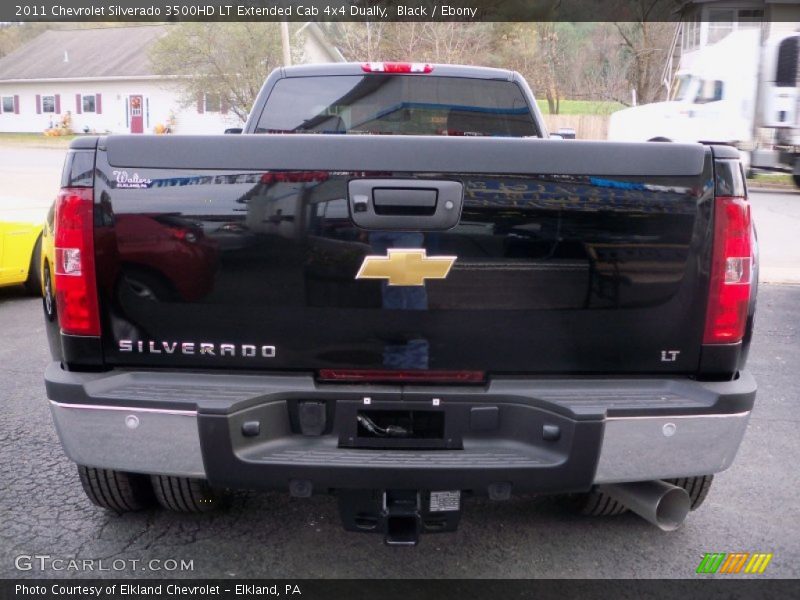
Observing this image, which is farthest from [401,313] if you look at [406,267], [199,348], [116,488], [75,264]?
[116,488]

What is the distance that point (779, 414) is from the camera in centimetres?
512

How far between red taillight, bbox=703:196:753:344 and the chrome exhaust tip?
60 centimetres

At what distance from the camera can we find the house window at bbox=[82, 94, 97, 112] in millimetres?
47719

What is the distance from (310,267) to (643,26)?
1437 inches

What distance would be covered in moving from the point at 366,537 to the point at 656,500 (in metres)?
1.23

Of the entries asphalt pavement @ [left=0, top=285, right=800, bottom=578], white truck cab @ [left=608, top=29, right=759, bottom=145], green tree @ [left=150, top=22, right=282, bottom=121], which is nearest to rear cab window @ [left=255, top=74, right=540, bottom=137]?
asphalt pavement @ [left=0, top=285, right=800, bottom=578]

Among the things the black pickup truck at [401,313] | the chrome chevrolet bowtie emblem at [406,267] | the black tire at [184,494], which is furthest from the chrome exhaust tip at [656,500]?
the black tire at [184,494]

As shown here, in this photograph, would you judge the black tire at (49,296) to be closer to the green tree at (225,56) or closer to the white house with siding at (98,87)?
the green tree at (225,56)

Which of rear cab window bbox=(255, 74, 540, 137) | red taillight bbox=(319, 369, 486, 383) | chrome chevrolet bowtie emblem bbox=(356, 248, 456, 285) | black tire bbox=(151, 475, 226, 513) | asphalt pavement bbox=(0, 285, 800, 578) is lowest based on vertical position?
asphalt pavement bbox=(0, 285, 800, 578)

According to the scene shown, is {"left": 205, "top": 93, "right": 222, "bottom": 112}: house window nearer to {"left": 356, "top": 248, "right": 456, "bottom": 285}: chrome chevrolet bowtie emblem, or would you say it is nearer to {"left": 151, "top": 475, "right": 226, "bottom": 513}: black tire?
{"left": 151, "top": 475, "right": 226, "bottom": 513}: black tire

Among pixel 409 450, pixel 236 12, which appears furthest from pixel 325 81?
pixel 236 12

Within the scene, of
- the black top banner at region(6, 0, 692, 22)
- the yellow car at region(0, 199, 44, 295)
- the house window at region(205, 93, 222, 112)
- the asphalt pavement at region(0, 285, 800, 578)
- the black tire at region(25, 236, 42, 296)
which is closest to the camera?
the asphalt pavement at region(0, 285, 800, 578)

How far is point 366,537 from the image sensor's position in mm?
3441

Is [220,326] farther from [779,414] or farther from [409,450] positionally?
[779,414]
